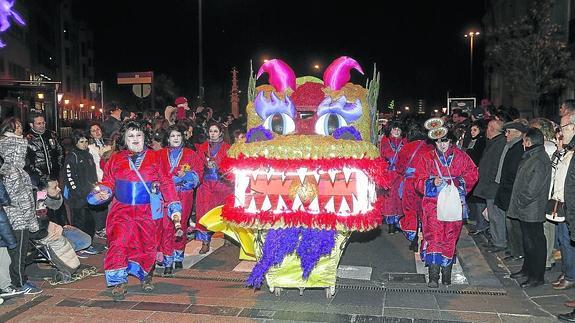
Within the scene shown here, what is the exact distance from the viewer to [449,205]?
6035 millimetres

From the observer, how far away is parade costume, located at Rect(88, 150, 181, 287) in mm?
5902

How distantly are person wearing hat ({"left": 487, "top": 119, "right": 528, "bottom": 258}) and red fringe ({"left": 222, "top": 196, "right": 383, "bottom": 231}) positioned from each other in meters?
2.62

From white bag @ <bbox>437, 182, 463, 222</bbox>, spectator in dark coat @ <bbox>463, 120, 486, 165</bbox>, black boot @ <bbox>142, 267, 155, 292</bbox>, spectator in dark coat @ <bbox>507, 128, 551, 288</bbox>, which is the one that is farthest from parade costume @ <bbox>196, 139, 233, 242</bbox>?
spectator in dark coat @ <bbox>463, 120, 486, 165</bbox>

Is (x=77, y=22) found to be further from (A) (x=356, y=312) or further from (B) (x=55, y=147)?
(A) (x=356, y=312)

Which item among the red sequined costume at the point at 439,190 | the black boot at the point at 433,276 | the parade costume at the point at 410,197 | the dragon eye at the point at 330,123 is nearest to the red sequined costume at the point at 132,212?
the dragon eye at the point at 330,123

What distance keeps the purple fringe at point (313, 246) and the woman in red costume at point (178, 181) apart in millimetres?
1930

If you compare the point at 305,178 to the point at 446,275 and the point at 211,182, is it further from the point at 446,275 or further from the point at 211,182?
the point at 211,182

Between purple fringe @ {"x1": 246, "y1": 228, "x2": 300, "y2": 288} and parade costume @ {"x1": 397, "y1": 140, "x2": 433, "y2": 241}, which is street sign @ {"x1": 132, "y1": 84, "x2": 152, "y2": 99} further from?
purple fringe @ {"x1": 246, "y1": 228, "x2": 300, "y2": 288}

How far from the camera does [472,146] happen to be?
31.3ft

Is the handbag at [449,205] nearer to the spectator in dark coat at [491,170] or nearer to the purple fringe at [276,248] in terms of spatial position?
the purple fringe at [276,248]

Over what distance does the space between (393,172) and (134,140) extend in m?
4.92

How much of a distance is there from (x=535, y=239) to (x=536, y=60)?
19.1 meters

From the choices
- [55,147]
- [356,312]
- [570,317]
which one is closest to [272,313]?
[356,312]

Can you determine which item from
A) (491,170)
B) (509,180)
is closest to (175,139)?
(509,180)
